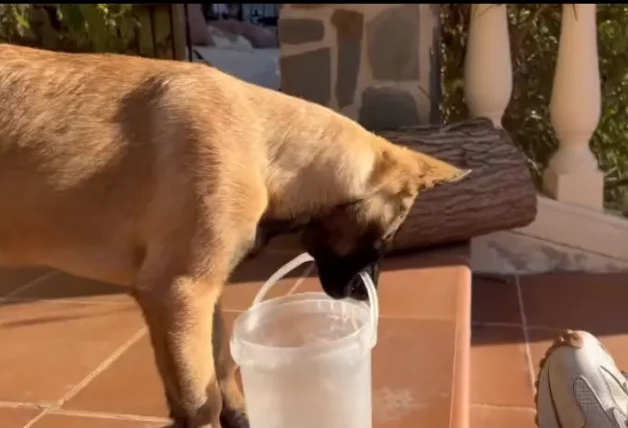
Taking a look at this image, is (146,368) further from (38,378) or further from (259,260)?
(259,260)

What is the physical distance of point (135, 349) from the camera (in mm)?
2266

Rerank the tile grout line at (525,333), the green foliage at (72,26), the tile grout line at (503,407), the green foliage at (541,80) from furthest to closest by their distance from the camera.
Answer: the green foliage at (72,26)
the green foliage at (541,80)
the tile grout line at (525,333)
the tile grout line at (503,407)

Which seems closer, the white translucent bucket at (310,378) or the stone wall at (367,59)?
the white translucent bucket at (310,378)

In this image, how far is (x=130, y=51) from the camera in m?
4.09

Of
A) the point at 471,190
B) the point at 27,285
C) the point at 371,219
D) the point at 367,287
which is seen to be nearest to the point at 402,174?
the point at 371,219

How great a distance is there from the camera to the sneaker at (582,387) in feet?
5.82

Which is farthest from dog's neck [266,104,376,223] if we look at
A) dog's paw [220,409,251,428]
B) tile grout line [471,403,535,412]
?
tile grout line [471,403,535,412]

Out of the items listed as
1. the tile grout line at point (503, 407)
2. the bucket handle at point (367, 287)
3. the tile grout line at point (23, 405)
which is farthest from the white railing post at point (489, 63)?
the tile grout line at point (23, 405)

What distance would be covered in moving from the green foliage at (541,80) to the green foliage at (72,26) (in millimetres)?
1313

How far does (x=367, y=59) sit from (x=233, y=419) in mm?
1718

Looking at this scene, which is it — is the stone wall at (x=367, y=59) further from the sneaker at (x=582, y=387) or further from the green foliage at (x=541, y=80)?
the sneaker at (x=582, y=387)

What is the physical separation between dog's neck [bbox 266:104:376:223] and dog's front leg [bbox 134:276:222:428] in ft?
0.71

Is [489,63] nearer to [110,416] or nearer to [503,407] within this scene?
[503,407]

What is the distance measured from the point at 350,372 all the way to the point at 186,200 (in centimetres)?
40
